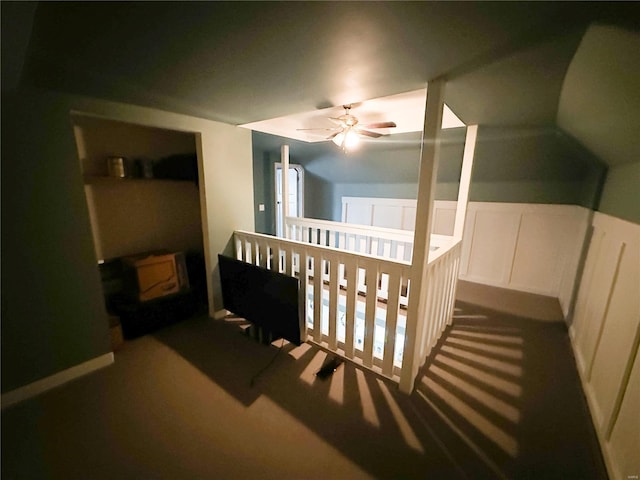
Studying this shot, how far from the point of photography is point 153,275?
2.47 metres

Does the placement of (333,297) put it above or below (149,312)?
above

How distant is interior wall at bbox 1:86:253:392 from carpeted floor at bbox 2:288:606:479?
0.99 feet

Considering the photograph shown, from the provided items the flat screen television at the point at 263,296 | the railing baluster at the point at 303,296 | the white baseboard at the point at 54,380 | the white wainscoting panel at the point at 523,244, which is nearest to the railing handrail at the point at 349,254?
the railing baluster at the point at 303,296

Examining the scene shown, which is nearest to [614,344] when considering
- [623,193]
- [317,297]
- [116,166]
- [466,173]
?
[623,193]

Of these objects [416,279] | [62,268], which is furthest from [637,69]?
[62,268]

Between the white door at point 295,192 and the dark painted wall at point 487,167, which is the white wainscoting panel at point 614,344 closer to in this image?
the dark painted wall at point 487,167

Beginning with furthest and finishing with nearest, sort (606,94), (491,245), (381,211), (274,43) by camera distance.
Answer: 1. (381,211)
2. (491,245)
3. (606,94)
4. (274,43)

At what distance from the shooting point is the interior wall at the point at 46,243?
1556 millimetres

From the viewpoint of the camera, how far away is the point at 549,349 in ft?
7.60

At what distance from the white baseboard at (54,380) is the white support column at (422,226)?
7.84 feet

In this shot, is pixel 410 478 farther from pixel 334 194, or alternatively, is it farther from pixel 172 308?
pixel 334 194

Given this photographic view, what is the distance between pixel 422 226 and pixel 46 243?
2.54m

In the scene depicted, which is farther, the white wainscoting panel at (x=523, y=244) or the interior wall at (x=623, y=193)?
the white wainscoting panel at (x=523, y=244)

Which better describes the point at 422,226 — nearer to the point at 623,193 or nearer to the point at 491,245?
the point at 623,193
